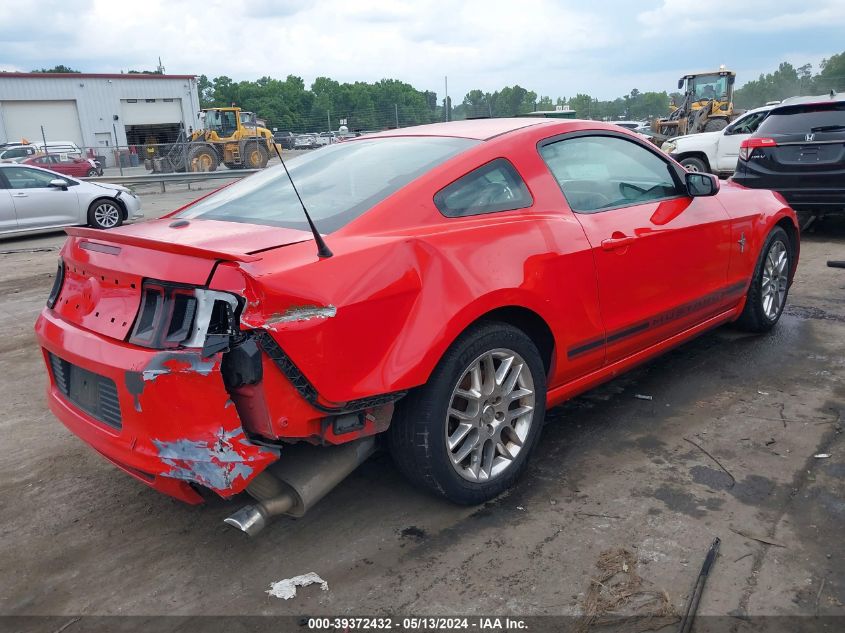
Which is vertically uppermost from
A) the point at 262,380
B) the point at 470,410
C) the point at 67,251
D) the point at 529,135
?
the point at 529,135

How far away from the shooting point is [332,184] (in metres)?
3.26

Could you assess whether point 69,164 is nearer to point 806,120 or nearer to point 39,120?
point 39,120

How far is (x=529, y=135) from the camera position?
3.43 metres

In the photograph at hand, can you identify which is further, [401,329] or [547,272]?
[547,272]

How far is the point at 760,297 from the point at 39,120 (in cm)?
4801

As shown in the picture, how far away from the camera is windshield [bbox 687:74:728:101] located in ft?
94.0

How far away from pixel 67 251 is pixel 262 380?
4.16ft

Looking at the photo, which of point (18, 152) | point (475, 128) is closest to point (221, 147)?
point (18, 152)

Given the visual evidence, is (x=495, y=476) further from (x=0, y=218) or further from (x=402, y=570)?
(x=0, y=218)

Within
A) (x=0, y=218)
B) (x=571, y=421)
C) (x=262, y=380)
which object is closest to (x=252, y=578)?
(x=262, y=380)

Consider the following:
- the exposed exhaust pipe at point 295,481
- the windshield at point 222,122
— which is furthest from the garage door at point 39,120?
the exposed exhaust pipe at point 295,481

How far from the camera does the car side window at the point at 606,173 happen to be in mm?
3492

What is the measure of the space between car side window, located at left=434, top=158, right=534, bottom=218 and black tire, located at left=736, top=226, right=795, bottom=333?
2.33 metres

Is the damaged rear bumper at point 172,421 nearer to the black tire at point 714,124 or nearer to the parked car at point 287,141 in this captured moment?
the black tire at point 714,124
